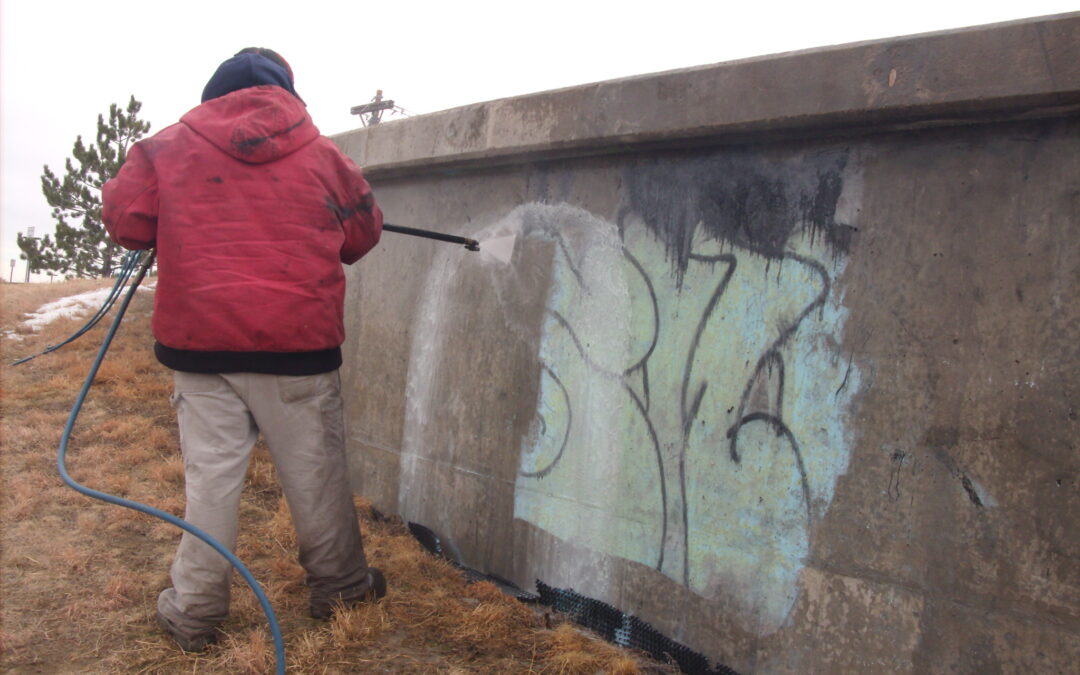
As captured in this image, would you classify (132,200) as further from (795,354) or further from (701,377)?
(795,354)

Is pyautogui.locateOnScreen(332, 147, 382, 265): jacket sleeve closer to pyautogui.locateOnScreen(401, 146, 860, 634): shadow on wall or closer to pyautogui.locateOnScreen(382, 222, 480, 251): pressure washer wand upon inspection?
pyautogui.locateOnScreen(382, 222, 480, 251): pressure washer wand

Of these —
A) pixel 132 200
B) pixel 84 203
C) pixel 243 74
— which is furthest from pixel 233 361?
pixel 84 203

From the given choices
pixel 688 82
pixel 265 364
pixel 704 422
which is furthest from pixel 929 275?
pixel 265 364

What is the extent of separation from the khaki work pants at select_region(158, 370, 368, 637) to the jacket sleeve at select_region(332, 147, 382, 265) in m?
0.57

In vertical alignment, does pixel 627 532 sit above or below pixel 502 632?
above

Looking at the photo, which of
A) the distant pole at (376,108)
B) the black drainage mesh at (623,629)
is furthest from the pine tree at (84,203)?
the black drainage mesh at (623,629)

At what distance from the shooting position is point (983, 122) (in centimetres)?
223

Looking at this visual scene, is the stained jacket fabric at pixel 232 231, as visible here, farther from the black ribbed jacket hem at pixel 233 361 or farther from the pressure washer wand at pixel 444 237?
the pressure washer wand at pixel 444 237

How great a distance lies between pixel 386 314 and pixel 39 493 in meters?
2.00

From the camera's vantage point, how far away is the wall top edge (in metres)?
2.08

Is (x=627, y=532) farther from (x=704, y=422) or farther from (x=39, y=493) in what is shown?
(x=39, y=493)

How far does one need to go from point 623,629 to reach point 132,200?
247cm

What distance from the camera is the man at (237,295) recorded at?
8.44ft

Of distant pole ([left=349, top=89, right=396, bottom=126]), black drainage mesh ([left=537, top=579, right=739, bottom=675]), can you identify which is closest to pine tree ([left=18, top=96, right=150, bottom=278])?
distant pole ([left=349, top=89, right=396, bottom=126])
